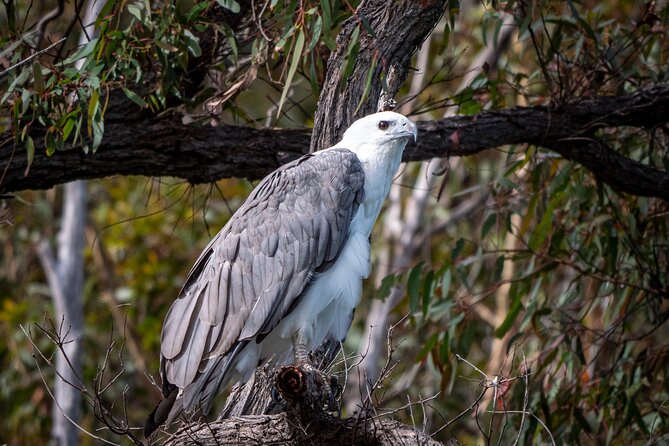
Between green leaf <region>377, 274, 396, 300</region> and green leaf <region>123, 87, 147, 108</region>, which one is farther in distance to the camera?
green leaf <region>377, 274, 396, 300</region>

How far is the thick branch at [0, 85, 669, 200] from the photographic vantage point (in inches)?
166

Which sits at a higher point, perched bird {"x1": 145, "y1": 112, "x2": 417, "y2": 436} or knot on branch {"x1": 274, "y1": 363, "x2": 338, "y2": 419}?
perched bird {"x1": 145, "y1": 112, "x2": 417, "y2": 436}

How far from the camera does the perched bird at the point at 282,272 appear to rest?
372 centimetres

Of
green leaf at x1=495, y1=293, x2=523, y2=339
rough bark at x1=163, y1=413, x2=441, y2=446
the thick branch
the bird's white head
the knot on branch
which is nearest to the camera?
the knot on branch

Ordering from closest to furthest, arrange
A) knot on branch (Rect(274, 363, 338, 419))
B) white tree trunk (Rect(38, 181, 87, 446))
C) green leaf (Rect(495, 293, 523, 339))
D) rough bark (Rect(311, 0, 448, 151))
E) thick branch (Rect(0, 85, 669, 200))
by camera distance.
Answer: knot on branch (Rect(274, 363, 338, 419))
rough bark (Rect(311, 0, 448, 151))
thick branch (Rect(0, 85, 669, 200))
green leaf (Rect(495, 293, 523, 339))
white tree trunk (Rect(38, 181, 87, 446))

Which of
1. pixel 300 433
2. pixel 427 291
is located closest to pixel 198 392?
pixel 300 433

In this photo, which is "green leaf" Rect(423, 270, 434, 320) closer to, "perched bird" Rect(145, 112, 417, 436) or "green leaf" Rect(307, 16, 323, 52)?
"perched bird" Rect(145, 112, 417, 436)

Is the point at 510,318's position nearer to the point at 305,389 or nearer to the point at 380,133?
the point at 380,133

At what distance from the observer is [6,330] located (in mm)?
8477

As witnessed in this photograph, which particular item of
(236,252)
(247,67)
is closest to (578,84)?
(247,67)

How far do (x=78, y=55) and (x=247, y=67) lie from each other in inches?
42.7

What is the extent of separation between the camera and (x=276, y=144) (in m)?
4.48

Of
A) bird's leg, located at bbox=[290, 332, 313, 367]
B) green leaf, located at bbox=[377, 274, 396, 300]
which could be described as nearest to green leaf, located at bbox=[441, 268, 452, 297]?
green leaf, located at bbox=[377, 274, 396, 300]

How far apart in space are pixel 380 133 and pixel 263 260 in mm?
729
